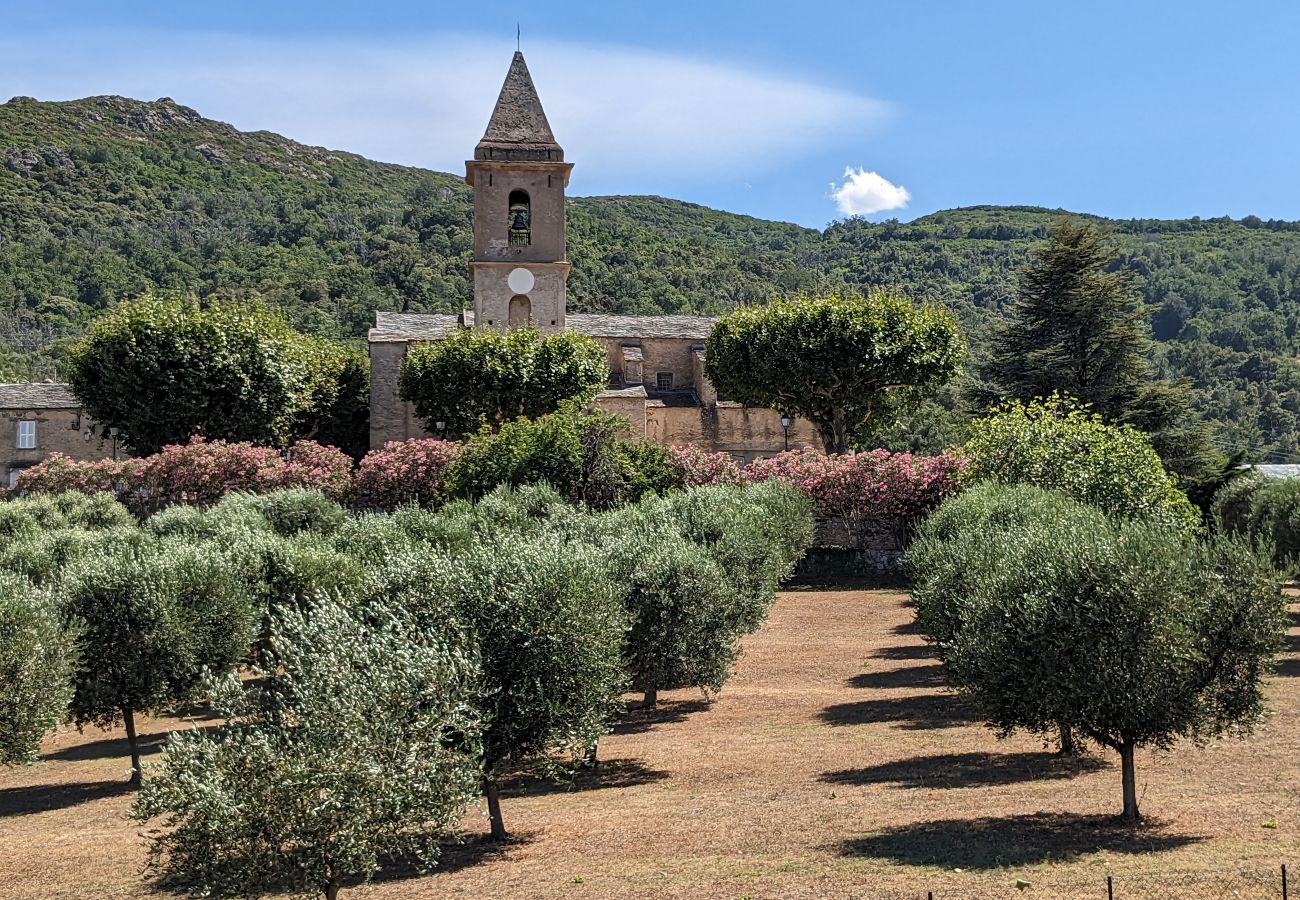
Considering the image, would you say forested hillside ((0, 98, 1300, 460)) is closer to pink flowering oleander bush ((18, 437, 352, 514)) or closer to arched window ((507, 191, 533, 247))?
arched window ((507, 191, 533, 247))

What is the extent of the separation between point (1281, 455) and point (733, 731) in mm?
79408

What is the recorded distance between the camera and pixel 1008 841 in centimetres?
1463

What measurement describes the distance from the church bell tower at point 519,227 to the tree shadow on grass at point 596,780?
3315 centimetres

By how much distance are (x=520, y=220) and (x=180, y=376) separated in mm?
15372

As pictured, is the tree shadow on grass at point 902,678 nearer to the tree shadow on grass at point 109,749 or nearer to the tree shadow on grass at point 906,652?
the tree shadow on grass at point 906,652

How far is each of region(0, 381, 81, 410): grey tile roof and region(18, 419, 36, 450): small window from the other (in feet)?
2.44

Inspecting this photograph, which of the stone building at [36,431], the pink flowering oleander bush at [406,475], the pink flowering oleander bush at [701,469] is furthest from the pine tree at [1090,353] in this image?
the stone building at [36,431]

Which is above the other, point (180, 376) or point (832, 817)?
point (180, 376)

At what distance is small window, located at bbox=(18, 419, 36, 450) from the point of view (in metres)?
59.7

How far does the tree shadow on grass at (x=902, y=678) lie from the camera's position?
25.6m

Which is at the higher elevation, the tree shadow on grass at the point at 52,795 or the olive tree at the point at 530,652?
the olive tree at the point at 530,652

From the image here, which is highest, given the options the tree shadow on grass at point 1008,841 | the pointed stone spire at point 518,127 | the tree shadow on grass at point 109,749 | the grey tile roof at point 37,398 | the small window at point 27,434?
the pointed stone spire at point 518,127

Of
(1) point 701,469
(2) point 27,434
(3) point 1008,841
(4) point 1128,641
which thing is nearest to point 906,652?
(1) point 701,469

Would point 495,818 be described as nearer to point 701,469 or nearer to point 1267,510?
point 701,469
